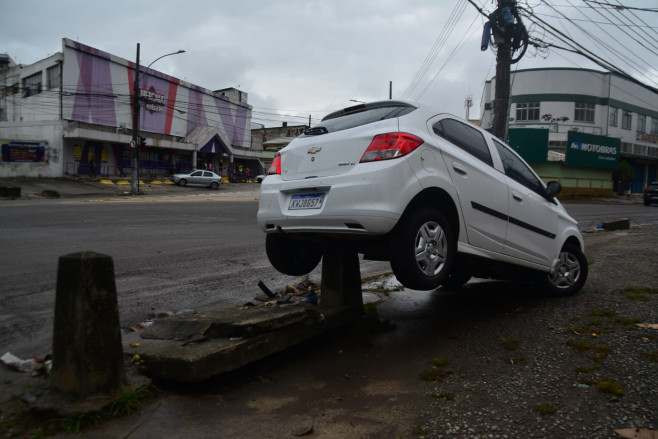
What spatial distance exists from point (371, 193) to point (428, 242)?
64 cm

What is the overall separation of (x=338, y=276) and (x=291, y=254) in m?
0.52

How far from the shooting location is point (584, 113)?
40062 mm

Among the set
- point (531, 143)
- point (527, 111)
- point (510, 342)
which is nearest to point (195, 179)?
point (531, 143)

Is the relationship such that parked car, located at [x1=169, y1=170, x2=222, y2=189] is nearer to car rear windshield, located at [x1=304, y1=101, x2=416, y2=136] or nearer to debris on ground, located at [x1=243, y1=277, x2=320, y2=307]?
debris on ground, located at [x1=243, y1=277, x2=320, y2=307]

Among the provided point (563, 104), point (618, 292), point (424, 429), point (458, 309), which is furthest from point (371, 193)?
point (563, 104)

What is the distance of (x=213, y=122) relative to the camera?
4497 centimetres

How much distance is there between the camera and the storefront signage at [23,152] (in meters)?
29.5

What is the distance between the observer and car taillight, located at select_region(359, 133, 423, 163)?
3459 millimetres

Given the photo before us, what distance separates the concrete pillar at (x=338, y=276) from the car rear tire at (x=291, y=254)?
0.66 ft

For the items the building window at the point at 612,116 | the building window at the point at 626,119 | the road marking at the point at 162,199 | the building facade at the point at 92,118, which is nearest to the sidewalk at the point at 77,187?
the building facade at the point at 92,118

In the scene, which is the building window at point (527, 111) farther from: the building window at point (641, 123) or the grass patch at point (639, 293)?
the grass patch at point (639, 293)

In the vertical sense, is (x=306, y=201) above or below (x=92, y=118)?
below

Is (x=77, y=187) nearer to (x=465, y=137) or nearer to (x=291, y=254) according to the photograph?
(x=291, y=254)

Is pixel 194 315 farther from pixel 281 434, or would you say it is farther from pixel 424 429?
pixel 424 429
